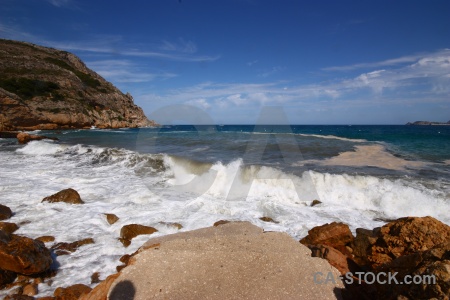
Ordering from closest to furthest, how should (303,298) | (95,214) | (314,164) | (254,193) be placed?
1. (303,298)
2. (95,214)
3. (254,193)
4. (314,164)

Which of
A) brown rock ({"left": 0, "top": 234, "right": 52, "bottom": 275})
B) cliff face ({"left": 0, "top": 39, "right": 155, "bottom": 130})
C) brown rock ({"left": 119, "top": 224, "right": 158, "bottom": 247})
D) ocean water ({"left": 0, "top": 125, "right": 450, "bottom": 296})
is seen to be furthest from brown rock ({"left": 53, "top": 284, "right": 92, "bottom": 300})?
cliff face ({"left": 0, "top": 39, "right": 155, "bottom": 130})

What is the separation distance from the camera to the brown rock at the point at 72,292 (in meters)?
4.44

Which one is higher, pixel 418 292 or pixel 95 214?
pixel 418 292

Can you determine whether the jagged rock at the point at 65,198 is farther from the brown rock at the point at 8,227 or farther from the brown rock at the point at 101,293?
the brown rock at the point at 101,293

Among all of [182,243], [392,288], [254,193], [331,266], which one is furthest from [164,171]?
[392,288]

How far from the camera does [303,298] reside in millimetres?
3863

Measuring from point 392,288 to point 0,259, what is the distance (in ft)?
20.4

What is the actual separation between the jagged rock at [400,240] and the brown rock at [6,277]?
21.2 feet

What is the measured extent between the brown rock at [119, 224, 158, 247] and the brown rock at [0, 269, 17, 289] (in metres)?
2.19

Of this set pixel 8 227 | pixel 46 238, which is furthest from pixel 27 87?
pixel 46 238

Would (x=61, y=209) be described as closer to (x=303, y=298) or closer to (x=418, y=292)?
(x=303, y=298)

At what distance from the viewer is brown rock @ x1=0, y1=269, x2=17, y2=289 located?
15.0 ft

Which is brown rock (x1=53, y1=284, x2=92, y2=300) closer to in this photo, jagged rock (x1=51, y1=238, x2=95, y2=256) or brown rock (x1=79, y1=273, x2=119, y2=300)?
brown rock (x1=79, y1=273, x2=119, y2=300)

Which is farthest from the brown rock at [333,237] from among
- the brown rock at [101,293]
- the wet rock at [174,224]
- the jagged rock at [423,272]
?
the brown rock at [101,293]
